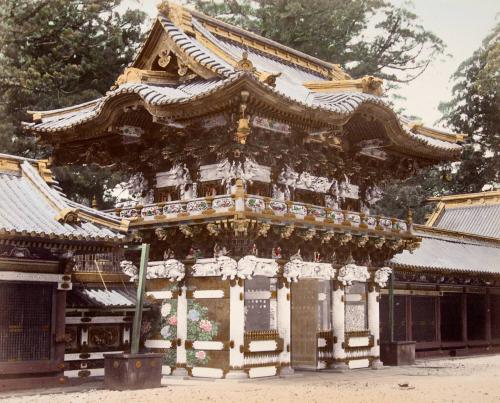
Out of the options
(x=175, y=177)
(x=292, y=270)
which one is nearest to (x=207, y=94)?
(x=175, y=177)

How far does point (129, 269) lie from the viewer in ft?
83.7

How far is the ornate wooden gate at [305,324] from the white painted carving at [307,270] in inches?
18.0

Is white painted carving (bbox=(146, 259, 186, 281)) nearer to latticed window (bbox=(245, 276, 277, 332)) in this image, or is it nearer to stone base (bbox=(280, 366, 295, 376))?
latticed window (bbox=(245, 276, 277, 332))

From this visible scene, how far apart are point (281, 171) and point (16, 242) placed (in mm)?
9610

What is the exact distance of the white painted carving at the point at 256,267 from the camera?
22.8 metres

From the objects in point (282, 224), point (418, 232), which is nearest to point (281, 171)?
point (282, 224)

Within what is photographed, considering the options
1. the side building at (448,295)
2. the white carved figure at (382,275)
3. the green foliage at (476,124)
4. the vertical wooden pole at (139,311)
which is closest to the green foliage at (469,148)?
the green foliage at (476,124)

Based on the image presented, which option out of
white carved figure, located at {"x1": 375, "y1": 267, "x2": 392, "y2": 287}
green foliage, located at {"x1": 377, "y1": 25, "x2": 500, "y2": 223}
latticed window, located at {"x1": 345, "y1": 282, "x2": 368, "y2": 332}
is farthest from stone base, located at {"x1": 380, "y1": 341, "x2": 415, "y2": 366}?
green foliage, located at {"x1": 377, "y1": 25, "x2": 500, "y2": 223}

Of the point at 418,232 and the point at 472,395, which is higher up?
the point at 418,232

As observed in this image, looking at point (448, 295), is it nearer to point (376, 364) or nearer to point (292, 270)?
point (376, 364)

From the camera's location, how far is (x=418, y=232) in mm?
38438

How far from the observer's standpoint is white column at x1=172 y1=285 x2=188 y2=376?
24.0 m

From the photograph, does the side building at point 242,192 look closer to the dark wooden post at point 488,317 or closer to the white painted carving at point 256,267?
the white painted carving at point 256,267

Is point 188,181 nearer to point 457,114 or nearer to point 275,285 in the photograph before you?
point 275,285
